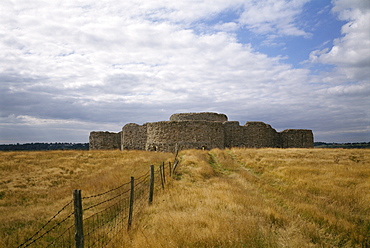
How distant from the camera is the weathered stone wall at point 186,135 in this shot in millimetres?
29297

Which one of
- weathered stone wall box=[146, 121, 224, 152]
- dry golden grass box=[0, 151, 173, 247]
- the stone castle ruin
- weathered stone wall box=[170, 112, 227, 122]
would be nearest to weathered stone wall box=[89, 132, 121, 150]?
the stone castle ruin

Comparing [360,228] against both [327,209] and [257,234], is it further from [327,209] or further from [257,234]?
[257,234]

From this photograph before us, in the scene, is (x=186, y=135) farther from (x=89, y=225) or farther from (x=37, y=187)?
(x=89, y=225)

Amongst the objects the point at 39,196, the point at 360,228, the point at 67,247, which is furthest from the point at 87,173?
the point at 360,228

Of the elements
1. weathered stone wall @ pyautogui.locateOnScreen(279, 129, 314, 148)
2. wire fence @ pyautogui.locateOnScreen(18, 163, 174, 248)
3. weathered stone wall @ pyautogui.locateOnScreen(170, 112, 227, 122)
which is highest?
weathered stone wall @ pyautogui.locateOnScreen(170, 112, 227, 122)

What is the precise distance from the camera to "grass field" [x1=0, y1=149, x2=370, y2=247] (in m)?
5.45

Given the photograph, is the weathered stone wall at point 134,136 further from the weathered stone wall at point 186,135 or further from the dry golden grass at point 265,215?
the dry golden grass at point 265,215

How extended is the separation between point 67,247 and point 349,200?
31.5 feet

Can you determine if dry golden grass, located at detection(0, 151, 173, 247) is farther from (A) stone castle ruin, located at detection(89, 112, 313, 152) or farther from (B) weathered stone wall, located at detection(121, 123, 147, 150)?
(B) weathered stone wall, located at detection(121, 123, 147, 150)

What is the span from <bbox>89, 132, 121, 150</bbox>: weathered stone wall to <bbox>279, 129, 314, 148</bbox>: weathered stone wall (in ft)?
80.5

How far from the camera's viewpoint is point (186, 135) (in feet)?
96.1

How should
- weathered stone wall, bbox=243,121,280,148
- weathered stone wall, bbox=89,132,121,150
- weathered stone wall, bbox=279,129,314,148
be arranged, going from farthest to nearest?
weathered stone wall, bbox=89,132,121,150
weathered stone wall, bbox=279,129,314,148
weathered stone wall, bbox=243,121,280,148

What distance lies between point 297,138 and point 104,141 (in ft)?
91.7

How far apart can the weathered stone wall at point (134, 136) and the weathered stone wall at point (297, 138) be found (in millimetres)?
20274
